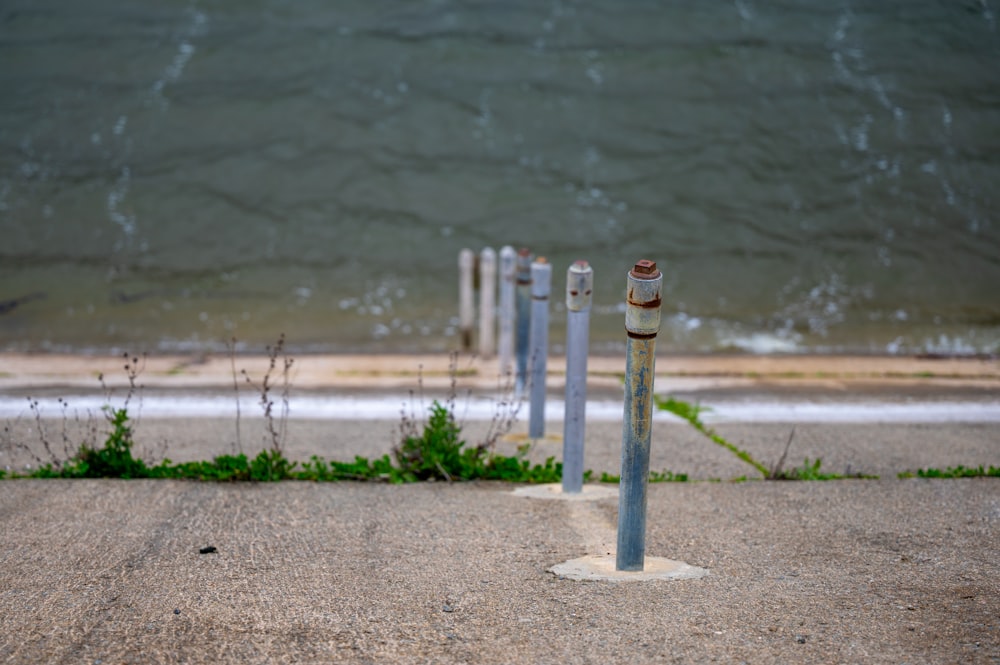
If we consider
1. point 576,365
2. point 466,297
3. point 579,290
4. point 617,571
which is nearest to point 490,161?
point 466,297

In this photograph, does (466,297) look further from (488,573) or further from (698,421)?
(488,573)

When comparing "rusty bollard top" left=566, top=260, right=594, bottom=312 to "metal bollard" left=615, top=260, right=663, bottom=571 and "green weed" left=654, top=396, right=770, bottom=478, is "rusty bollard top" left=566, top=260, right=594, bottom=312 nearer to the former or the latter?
"metal bollard" left=615, top=260, right=663, bottom=571

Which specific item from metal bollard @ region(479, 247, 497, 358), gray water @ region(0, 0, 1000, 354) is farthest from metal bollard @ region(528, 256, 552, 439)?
gray water @ region(0, 0, 1000, 354)

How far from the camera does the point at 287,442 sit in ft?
22.1

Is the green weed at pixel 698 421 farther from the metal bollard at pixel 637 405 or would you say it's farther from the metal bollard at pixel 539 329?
the metal bollard at pixel 637 405

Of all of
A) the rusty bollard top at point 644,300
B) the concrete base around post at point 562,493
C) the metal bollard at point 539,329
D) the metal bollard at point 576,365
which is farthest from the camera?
the metal bollard at point 539,329

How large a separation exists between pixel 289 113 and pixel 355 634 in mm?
13350

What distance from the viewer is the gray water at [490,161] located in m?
14.0

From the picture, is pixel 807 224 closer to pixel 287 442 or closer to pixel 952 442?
pixel 952 442

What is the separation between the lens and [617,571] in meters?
4.15

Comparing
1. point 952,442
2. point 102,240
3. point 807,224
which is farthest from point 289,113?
point 952,442

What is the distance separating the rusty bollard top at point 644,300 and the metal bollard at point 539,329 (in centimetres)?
224

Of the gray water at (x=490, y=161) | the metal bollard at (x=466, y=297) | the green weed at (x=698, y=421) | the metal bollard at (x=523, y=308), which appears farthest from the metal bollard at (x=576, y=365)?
the gray water at (x=490, y=161)

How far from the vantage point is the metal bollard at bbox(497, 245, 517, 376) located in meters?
8.62
